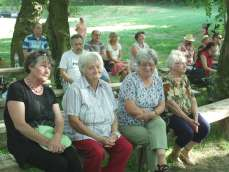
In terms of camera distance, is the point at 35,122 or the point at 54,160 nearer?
the point at 54,160

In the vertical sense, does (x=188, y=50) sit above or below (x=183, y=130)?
below

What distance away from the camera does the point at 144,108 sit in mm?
4602

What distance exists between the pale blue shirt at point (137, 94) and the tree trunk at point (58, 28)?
4.45 meters

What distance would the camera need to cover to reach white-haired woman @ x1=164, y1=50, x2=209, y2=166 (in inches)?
193

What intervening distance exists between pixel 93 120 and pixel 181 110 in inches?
46.9

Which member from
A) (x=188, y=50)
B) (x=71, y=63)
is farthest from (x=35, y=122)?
(x=188, y=50)

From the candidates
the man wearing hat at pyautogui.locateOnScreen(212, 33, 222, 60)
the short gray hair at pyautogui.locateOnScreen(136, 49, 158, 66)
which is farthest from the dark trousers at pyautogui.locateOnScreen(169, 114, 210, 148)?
the man wearing hat at pyautogui.locateOnScreen(212, 33, 222, 60)

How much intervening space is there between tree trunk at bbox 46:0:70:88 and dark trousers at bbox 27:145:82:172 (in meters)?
5.19

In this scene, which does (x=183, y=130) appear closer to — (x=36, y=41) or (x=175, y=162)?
(x=175, y=162)

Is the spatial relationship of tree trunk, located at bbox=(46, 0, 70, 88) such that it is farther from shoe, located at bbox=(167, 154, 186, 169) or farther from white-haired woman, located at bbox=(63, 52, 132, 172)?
white-haired woman, located at bbox=(63, 52, 132, 172)

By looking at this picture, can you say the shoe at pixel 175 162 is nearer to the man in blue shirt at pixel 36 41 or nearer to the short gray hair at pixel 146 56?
the short gray hair at pixel 146 56

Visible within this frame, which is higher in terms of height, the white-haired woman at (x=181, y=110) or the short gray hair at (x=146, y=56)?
the short gray hair at (x=146, y=56)

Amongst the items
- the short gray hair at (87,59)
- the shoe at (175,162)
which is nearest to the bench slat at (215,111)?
the shoe at (175,162)

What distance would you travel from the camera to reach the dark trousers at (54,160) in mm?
3760
